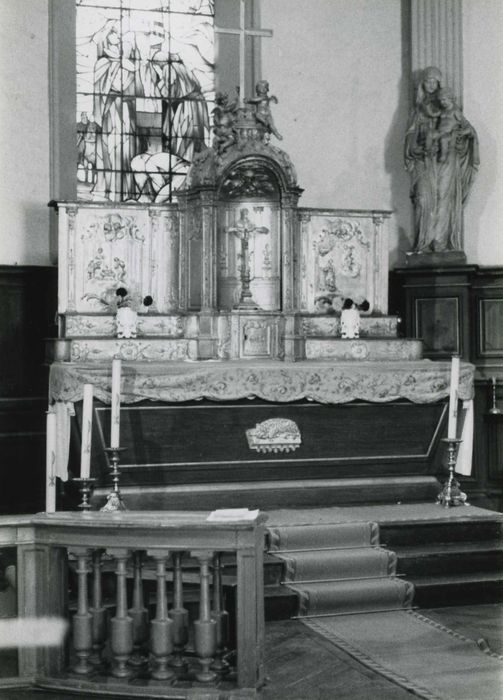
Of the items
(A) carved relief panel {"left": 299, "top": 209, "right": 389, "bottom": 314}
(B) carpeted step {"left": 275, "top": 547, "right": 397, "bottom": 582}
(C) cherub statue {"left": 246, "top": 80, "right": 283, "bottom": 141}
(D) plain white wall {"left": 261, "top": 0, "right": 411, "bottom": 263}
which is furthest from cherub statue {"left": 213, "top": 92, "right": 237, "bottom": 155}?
(B) carpeted step {"left": 275, "top": 547, "right": 397, "bottom": 582}

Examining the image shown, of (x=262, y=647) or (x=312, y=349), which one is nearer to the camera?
(x=262, y=647)

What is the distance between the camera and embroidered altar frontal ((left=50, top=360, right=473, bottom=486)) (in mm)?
8336

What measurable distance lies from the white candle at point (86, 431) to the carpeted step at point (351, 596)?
1.47 meters

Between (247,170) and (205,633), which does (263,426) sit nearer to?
(247,170)

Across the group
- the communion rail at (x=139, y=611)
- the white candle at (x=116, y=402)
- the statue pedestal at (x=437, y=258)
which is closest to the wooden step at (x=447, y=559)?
the white candle at (x=116, y=402)

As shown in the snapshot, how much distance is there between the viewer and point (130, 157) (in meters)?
11.1

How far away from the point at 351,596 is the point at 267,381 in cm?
199

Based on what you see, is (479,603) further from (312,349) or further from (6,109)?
(6,109)

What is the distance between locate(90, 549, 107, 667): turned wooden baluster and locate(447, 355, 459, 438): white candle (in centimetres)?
349

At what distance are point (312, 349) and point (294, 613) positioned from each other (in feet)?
9.34

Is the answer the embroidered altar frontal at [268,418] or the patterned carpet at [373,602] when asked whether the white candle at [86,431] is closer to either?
the embroidered altar frontal at [268,418]

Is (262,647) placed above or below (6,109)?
below

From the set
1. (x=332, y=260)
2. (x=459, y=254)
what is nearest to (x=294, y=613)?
(x=332, y=260)

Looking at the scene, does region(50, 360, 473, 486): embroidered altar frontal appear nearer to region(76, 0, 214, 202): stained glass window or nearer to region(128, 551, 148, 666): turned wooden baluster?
region(128, 551, 148, 666): turned wooden baluster
